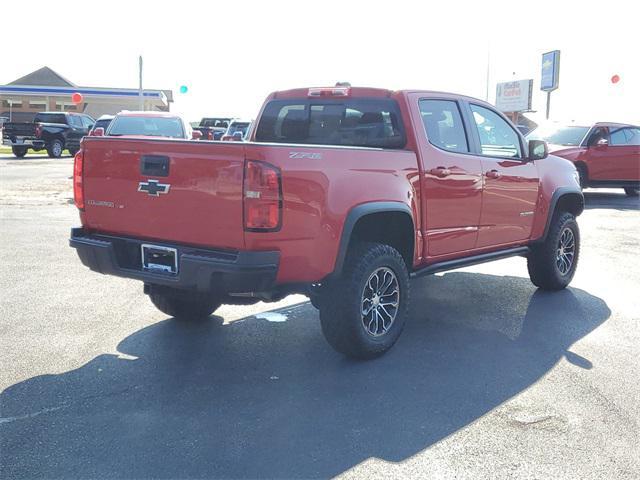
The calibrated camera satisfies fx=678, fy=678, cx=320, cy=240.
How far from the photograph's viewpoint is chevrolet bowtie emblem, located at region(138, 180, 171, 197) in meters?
4.30

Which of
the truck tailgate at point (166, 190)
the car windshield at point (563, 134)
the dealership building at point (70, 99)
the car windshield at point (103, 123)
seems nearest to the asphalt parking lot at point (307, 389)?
the truck tailgate at point (166, 190)

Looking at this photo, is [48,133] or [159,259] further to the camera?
[48,133]

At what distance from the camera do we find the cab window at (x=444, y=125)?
5457 mm

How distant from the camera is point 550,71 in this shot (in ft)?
144

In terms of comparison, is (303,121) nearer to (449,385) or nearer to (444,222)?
(444,222)

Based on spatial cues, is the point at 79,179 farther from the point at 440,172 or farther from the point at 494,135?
the point at 494,135

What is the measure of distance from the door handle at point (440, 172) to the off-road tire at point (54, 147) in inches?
1001

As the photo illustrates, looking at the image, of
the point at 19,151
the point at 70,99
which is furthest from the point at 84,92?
the point at 19,151

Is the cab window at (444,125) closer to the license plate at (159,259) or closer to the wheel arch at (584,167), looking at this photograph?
the license plate at (159,259)

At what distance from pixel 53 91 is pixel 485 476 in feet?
228

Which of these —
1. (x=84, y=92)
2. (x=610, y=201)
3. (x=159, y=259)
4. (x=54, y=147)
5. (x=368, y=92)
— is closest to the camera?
(x=159, y=259)

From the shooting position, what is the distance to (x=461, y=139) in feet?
19.0

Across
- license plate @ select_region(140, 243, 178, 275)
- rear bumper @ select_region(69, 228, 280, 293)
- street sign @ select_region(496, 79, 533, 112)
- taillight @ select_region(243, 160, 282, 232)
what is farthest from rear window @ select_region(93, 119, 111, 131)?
street sign @ select_region(496, 79, 533, 112)

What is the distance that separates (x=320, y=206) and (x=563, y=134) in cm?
1388
